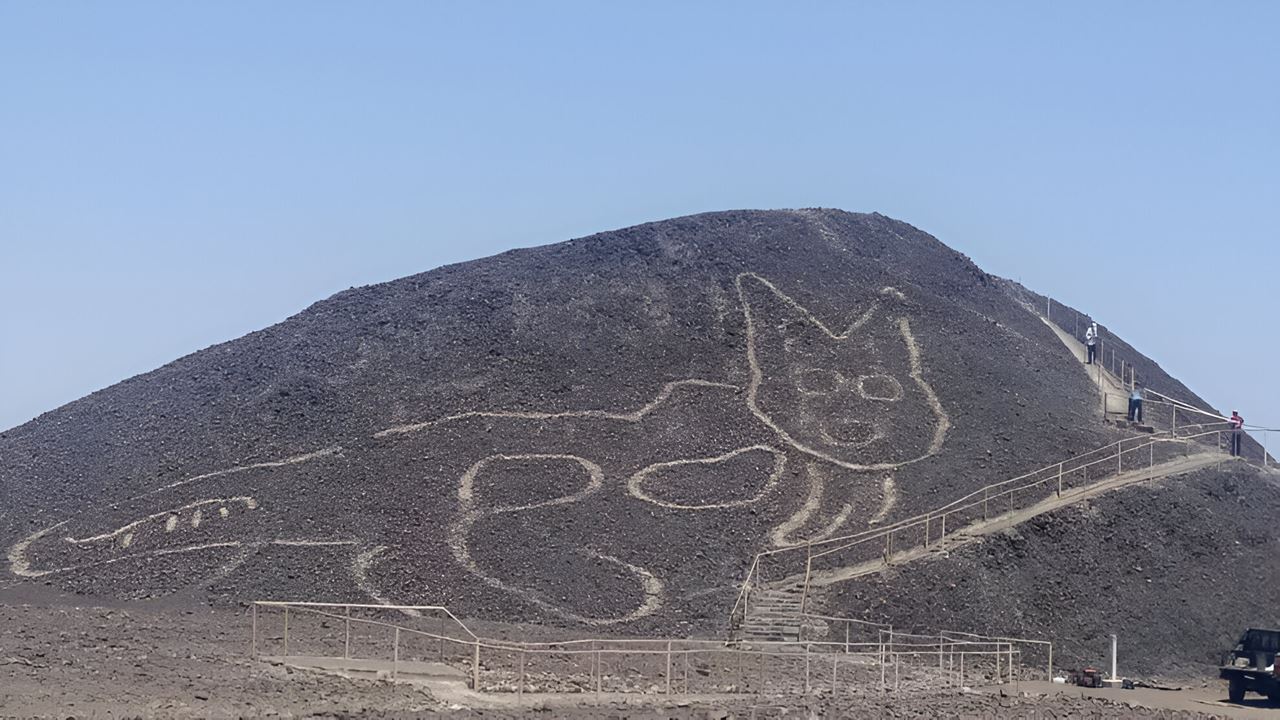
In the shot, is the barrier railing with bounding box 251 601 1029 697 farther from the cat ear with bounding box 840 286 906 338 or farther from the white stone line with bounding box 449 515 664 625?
the cat ear with bounding box 840 286 906 338

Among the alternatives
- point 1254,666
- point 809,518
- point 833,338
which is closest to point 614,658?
point 809,518

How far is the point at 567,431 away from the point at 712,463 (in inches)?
169

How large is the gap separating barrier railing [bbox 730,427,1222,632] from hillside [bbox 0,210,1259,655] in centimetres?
59

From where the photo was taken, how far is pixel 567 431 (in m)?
45.4

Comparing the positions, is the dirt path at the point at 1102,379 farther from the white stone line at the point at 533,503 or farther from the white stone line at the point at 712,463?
the white stone line at the point at 533,503

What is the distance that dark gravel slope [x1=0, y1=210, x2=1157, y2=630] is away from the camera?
3994 centimetres

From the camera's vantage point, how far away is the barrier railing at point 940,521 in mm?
40219

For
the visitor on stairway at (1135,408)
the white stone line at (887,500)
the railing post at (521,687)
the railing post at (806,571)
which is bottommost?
the railing post at (521,687)

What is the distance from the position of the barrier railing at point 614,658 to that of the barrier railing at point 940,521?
302 centimetres

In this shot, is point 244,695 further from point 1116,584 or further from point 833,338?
point 833,338

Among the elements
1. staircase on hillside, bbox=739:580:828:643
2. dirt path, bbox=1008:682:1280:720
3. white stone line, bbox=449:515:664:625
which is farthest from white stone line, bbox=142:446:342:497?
dirt path, bbox=1008:682:1280:720

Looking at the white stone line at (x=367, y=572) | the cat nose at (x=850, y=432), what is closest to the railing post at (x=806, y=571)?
the cat nose at (x=850, y=432)

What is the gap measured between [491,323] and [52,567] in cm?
1588

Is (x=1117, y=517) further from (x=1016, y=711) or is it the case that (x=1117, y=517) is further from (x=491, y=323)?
(x=491, y=323)
